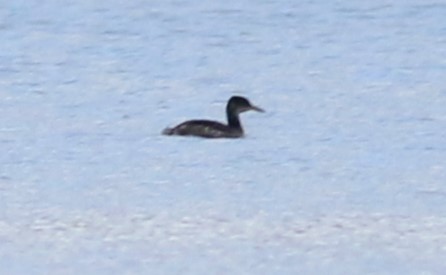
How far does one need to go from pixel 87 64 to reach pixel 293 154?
5606mm

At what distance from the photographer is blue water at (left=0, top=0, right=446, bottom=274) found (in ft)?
42.7

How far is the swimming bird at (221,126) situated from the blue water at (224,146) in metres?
0.09

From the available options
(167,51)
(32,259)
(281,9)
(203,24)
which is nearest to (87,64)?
(167,51)

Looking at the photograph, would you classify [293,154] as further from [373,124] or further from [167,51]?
[167,51]

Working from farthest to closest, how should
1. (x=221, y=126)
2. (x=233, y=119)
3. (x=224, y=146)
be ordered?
(x=233, y=119)
(x=221, y=126)
(x=224, y=146)

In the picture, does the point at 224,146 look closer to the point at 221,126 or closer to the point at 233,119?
the point at 221,126

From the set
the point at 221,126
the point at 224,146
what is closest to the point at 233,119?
the point at 221,126

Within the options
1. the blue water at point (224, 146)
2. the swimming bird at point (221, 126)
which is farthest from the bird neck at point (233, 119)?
the blue water at point (224, 146)

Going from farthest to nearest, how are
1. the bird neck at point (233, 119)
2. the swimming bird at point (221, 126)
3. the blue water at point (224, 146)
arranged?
the bird neck at point (233, 119), the swimming bird at point (221, 126), the blue water at point (224, 146)

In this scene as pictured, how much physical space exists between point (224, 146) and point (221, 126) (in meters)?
0.31

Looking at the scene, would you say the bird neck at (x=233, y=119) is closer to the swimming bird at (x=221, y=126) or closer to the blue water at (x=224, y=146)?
the swimming bird at (x=221, y=126)

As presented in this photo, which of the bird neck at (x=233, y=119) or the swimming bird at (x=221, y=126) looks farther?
the bird neck at (x=233, y=119)

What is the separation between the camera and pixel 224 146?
16.8 meters

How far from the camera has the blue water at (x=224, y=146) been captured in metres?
13.0
